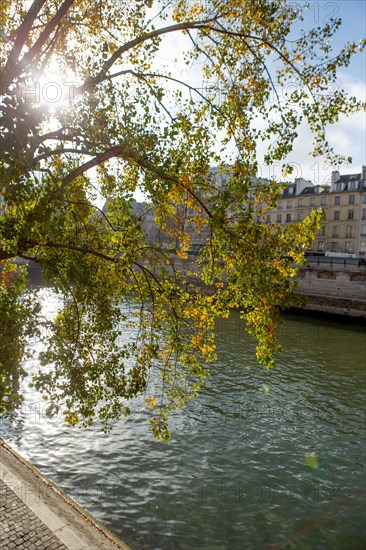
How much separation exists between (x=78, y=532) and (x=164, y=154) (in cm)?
666

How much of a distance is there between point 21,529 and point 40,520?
0.36 meters

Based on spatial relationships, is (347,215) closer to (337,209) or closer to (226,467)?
(337,209)

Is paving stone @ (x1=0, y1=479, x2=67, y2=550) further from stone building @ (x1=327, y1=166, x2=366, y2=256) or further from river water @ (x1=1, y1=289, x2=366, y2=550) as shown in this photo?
stone building @ (x1=327, y1=166, x2=366, y2=256)

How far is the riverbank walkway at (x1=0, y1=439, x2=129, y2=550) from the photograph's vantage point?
6.75m

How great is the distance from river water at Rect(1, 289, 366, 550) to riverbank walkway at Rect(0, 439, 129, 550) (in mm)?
1216

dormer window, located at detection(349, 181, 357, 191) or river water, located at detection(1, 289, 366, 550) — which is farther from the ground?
dormer window, located at detection(349, 181, 357, 191)

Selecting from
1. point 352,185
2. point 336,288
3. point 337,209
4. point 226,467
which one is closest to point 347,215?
point 337,209

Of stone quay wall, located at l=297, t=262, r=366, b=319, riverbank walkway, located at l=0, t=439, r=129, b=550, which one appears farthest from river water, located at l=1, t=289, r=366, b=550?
stone quay wall, located at l=297, t=262, r=366, b=319

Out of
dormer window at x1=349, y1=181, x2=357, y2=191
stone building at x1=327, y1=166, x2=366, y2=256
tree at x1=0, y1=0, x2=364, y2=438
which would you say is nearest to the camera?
tree at x1=0, y1=0, x2=364, y2=438

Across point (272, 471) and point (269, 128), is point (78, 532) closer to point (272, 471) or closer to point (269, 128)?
point (272, 471)

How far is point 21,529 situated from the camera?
701 centimetres

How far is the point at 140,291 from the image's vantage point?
A: 27.3 feet

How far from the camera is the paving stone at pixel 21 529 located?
664 centimetres

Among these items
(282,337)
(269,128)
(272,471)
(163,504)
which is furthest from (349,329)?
(269,128)
